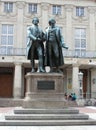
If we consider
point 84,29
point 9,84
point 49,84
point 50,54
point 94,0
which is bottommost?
point 9,84

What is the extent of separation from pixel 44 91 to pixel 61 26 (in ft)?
85.6

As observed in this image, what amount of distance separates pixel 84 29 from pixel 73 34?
60.0 inches

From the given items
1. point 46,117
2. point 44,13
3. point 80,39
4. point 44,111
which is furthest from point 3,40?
point 46,117

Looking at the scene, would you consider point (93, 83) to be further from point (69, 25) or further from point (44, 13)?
point (44, 13)

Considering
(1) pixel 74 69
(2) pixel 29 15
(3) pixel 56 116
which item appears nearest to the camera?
(3) pixel 56 116

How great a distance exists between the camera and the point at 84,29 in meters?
38.8

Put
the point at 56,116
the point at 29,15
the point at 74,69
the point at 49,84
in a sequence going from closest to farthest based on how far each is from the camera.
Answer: the point at 56,116 → the point at 49,84 → the point at 74,69 → the point at 29,15

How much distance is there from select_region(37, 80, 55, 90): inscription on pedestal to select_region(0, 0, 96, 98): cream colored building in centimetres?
2310

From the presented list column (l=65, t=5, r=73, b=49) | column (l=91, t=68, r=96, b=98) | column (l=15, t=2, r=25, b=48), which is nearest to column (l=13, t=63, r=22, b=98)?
column (l=15, t=2, r=25, b=48)

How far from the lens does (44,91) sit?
13172 mm

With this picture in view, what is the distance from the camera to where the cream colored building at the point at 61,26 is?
37.5 meters

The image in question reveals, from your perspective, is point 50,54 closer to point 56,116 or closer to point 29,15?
point 56,116

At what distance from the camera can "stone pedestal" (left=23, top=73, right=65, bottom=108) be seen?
12922 mm

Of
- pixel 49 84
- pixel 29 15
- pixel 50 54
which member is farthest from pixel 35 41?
pixel 29 15
